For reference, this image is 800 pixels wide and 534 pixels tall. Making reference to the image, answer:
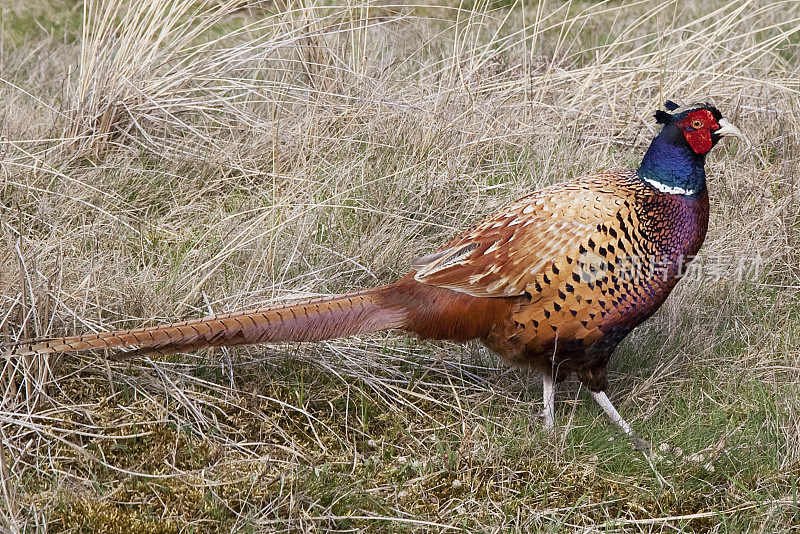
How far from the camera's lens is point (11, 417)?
2.76 metres

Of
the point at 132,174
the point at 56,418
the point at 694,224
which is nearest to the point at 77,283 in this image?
the point at 56,418

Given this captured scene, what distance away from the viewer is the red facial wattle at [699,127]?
297 cm

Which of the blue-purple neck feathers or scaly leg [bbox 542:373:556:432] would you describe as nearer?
the blue-purple neck feathers

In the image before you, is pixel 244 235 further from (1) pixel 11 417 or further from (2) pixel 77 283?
(1) pixel 11 417

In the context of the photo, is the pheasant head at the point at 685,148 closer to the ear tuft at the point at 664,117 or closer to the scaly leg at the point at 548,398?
the ear tuft at the point at 664,117

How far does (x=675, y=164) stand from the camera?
117 inches

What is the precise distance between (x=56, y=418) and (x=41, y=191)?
4.32ft

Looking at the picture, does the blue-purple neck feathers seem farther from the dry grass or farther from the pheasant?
the dry grass

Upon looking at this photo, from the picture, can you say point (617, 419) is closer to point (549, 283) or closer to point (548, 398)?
point (548, 398)

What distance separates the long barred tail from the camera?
271 cm

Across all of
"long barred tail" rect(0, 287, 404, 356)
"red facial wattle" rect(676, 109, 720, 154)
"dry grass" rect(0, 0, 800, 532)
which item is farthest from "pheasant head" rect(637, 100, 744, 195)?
"long barred tail" rect(0, 287, 404, 356)

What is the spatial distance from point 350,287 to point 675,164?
1284 millimetres

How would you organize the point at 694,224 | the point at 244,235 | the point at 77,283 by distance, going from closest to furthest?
the point at 694,224 → the point at 77,283 → the point at 244,235

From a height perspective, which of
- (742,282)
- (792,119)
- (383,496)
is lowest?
(383,496)
